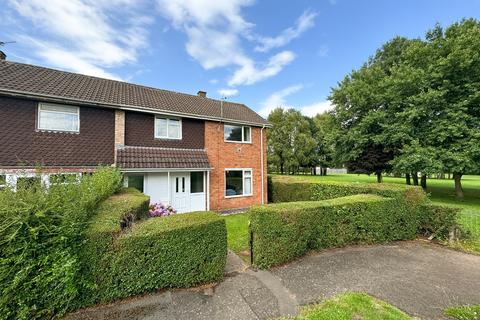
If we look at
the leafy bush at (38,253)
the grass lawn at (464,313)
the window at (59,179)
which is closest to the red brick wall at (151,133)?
the window at (59,179)

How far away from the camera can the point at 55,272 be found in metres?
2.97

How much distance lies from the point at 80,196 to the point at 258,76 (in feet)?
56.5

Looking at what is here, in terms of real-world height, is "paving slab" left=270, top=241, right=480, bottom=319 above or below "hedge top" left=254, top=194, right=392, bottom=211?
below

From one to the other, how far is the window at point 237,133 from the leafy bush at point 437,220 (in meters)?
9.29

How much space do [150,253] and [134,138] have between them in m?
7.75

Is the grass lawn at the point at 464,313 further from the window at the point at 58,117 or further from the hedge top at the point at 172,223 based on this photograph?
the window at the point at 58,117

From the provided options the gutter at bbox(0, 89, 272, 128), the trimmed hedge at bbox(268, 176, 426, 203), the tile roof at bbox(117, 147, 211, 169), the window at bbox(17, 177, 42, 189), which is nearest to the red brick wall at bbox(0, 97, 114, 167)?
the gutter at bbox(0, 89, 272, 128)

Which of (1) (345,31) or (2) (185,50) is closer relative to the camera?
(1) (345,31)

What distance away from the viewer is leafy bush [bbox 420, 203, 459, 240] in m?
6.45

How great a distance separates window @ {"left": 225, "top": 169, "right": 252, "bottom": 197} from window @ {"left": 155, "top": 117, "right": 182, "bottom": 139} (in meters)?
3.71

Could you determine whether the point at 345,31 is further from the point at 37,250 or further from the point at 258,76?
the point at 37,250

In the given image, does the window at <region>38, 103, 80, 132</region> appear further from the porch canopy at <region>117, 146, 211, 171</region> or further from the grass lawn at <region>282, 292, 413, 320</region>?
the grass lawn at <region>282, 292, 413, 320</region>

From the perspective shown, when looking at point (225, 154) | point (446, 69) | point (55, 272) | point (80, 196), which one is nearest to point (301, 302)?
point (55, 272)

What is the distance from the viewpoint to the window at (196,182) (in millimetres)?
11381
